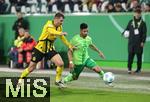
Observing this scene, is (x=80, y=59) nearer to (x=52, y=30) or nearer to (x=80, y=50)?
(x=80, y=50)

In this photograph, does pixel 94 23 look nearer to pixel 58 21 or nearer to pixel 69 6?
pixel 69 6

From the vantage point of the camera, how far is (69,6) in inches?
1011

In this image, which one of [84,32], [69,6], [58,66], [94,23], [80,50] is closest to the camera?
[58,66]

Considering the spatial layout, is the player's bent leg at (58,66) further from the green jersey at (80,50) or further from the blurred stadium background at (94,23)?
the blurred stadium background at (94,23)

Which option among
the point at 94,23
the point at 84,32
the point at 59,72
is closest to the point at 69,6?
the point at 94,23

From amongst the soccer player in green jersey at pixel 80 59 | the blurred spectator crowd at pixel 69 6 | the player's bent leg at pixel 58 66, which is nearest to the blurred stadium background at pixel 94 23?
the blurred spectator crowd at pixel 69 6

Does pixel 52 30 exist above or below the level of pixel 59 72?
above

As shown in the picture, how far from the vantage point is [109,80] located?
49.6 ft

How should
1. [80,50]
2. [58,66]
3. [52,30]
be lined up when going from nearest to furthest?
[52,30] < [58,66] < [80,50]

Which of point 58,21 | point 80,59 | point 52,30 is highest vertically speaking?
point 58,21

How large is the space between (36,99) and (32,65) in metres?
2.26

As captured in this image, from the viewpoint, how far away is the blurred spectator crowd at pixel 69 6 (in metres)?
23.4

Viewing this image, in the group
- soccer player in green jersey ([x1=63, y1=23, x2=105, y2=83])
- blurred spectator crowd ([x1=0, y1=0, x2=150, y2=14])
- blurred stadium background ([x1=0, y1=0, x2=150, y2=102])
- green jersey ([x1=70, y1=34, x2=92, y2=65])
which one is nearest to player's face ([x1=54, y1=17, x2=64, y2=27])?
soccer player in green jersey ([x1=63, y1=23, x2=105, y2=83])

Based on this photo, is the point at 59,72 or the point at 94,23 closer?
the point at 59,72
